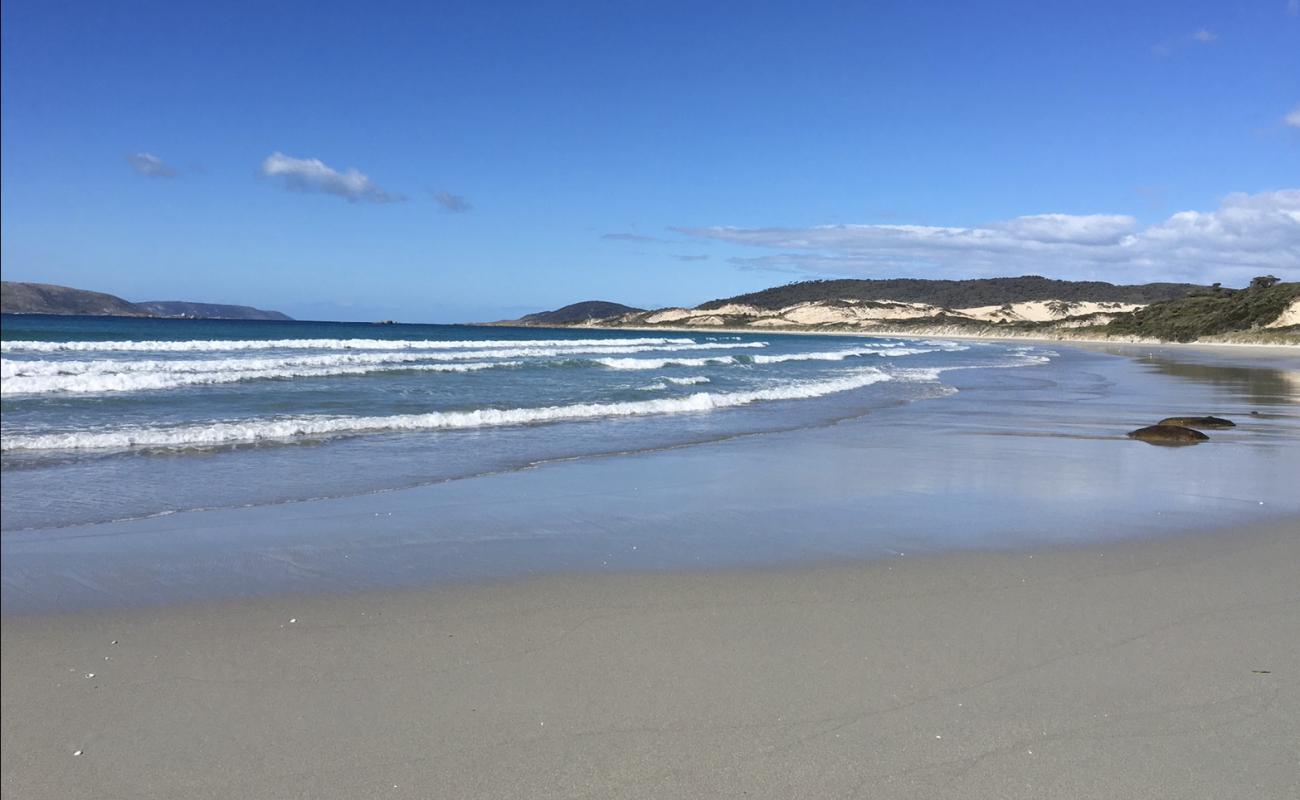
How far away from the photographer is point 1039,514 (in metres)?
7.21

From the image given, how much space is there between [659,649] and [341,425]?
9.36 m

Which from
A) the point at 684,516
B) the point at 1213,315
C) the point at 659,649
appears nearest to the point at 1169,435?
the point at 684,516

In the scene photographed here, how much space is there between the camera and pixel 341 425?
12.3m

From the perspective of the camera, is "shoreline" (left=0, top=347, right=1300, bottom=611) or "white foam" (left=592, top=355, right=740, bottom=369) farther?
"white foam" (left=592, top=355, right=740, bottom=369)

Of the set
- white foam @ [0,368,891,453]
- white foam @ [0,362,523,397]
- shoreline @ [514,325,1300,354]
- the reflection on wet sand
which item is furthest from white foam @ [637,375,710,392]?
shoreline @ [514,325,1300,354]

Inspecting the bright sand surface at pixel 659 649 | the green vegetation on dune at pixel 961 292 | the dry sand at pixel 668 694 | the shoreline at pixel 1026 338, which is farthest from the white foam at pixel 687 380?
the green vegetation on dune at pixel 961 292

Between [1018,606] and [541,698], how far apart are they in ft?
9.06

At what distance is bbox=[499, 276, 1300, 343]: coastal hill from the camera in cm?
6375

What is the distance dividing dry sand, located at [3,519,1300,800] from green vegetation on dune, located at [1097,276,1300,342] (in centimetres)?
6784

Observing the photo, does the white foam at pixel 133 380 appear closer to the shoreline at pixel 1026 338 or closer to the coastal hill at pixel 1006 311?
the shoreline at pixel 1026 338

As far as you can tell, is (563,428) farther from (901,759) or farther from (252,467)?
(901,759)

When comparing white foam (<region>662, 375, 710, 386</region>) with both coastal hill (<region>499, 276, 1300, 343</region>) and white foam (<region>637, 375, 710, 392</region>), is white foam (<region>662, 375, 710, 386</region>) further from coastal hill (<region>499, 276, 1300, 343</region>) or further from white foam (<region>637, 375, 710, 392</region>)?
coastal hill (<region>499, 276, 1300, 343</region>)

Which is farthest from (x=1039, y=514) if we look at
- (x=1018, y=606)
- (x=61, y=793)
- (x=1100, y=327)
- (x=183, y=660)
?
(x=1100, y=327)

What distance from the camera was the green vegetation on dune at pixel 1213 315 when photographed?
61406 millimetres
